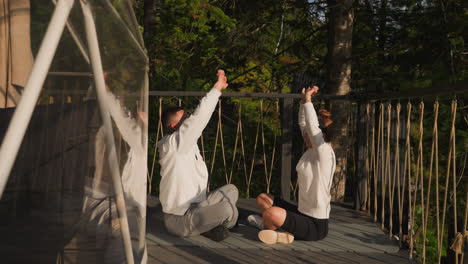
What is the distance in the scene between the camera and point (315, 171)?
346 centimetres

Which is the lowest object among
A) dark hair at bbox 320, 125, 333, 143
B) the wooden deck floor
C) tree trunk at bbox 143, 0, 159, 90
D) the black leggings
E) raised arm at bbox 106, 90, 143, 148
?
the wooden deck floor

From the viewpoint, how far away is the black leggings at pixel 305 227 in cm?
338

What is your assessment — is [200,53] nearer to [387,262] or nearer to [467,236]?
[387,262]

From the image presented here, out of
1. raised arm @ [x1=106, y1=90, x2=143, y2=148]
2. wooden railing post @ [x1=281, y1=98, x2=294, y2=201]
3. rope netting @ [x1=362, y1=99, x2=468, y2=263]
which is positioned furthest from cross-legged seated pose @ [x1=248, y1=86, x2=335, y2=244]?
raised arm @ [x1=106, y1=90, x2=143, y2=148]

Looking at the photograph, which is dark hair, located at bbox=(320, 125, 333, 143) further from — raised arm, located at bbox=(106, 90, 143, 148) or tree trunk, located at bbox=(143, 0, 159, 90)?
tree trunk, located at bbox=(143, 0, 159, 90)

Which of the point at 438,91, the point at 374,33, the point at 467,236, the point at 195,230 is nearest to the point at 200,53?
the point at 374,33

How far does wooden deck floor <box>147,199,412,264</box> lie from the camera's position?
3043mm

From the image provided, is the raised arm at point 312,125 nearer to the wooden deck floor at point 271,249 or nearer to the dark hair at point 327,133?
the dark hair at point 327,133

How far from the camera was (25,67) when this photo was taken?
655mm

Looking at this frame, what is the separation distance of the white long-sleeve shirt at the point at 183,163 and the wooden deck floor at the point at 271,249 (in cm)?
28

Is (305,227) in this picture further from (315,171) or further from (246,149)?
(246,149)

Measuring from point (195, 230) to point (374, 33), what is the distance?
515cm

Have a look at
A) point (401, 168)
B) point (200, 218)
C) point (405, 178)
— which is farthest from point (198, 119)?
point (401, 168)

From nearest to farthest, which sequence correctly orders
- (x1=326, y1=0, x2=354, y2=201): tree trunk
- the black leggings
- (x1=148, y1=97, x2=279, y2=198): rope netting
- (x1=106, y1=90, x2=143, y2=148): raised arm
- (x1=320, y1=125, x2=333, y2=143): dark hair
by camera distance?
(x1=106, y1=90, x2=143, y2=148): raised arm → the black leggings → (x1=320, y1=125, x2=333, y2=143): dark hair → (x1=148, y1=97, x2=279, y2=198): rope netting → (x1=326, y1=0, x2=354, y2=201): tree trunk
